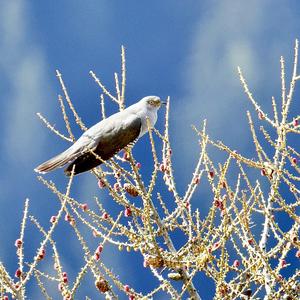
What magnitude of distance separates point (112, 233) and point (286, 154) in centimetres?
170

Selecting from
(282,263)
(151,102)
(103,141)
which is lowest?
(282,263)

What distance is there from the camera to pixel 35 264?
163 inches

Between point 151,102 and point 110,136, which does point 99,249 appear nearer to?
point 110,136

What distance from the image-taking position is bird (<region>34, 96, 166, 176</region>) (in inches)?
218

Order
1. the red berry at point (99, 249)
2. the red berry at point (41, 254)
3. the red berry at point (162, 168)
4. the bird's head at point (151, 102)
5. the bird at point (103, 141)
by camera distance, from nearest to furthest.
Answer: the red berry at point (41, 254)
the red berry at point (99, 249)
the red berry at point (162, 168)
the bird at point (103, 141)
the bird's head at point (151, 102)

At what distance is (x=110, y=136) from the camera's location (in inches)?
229

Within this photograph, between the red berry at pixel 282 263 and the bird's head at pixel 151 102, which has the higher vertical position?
the bird's head at pixel 151 102

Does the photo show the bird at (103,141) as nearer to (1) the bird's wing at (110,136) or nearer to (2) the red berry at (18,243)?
(1) the bird's wing at (110,136)

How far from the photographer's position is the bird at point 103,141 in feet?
18.2

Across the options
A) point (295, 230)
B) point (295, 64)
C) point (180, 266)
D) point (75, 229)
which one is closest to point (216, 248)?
point (180, 266)

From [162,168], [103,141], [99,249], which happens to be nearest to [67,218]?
[99,249]

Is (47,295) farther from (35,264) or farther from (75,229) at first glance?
(75,229)

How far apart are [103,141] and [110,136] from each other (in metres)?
0.10

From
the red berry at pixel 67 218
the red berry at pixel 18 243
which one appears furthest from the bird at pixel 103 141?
the red berry at pixel 18 243
